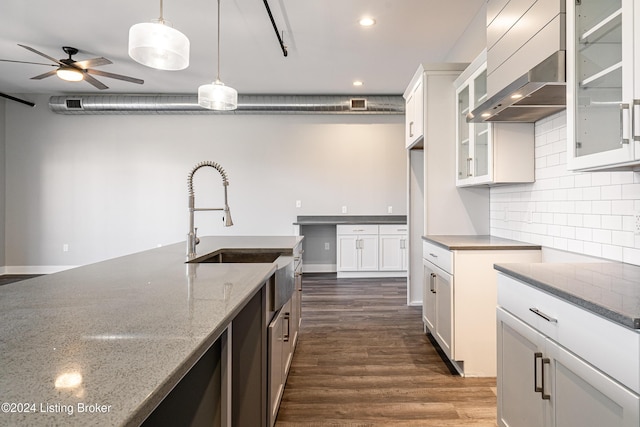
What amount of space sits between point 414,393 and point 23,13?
4897 millimetres

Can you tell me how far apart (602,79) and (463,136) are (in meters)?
1.62

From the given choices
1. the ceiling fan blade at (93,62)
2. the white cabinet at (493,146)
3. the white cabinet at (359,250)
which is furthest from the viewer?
the white cabinet at (359,250)

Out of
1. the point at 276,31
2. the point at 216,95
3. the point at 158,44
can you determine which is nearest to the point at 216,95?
the point at 216,95

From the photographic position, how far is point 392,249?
5586 mm

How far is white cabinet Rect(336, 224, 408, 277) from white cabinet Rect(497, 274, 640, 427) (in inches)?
152

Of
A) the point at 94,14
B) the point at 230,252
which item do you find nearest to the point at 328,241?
the point at 230,252

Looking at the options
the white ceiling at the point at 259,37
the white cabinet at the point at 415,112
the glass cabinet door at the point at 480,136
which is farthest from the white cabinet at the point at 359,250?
the glass cabinet door at the point at 480,136

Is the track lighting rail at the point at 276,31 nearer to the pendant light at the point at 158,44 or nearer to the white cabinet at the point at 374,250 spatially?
the pendant light at the point at 158,44

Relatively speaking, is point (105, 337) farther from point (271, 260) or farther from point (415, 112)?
point (415, 112)

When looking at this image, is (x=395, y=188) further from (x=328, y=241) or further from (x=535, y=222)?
(x=535, y=222)

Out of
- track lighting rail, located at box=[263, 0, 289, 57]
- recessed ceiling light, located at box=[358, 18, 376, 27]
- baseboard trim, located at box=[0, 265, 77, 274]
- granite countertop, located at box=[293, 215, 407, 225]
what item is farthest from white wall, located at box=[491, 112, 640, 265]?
baseboard trim, located at box=[0, 265, 77, 274]

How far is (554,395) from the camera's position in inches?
50.0

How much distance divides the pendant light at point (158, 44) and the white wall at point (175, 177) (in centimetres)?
417

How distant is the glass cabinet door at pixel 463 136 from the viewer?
2.91 metres
